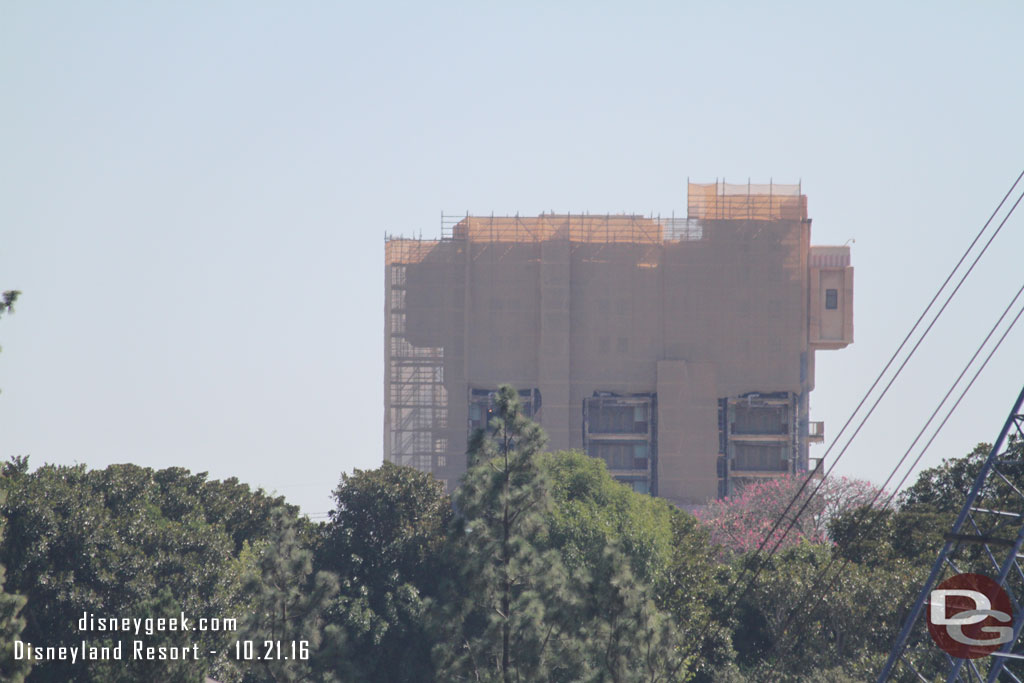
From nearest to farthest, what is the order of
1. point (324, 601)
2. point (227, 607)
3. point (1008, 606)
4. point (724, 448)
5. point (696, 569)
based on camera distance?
1. point (1008, 606)
2. point (324, 601)
3. point (227, 607)
4. point (696, 569)
5. point (724, 448)

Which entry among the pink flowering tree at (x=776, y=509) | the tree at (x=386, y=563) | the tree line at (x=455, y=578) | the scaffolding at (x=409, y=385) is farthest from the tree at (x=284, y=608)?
the scaffolding at (x=409, y=385)

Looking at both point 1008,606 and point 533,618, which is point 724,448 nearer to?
point 533,618

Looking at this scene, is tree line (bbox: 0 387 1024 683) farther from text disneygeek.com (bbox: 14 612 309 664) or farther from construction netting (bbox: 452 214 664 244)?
construction netting (bbox: 452 214 664 244)

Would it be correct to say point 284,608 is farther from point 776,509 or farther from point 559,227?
point 559,227

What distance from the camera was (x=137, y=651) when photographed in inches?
1470

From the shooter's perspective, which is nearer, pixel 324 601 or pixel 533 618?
pixel 533 618

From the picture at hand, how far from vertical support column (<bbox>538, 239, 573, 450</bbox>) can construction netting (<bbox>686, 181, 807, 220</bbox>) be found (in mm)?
11181

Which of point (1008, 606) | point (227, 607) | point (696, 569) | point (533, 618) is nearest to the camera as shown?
point (1008, 606)

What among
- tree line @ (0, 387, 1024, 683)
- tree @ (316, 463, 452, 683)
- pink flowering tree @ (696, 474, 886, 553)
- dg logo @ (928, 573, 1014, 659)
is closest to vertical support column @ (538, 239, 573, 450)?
pink flowering tree @ (696, 474, 886, 553)

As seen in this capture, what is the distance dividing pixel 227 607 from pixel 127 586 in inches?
151

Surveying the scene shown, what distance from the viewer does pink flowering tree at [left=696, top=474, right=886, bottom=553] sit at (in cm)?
7781

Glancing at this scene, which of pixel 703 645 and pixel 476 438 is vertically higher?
pixel 476 438

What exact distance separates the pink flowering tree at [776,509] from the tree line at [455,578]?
21975 millimetres

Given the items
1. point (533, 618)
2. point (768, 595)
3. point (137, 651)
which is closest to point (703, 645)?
point (768, 595)
